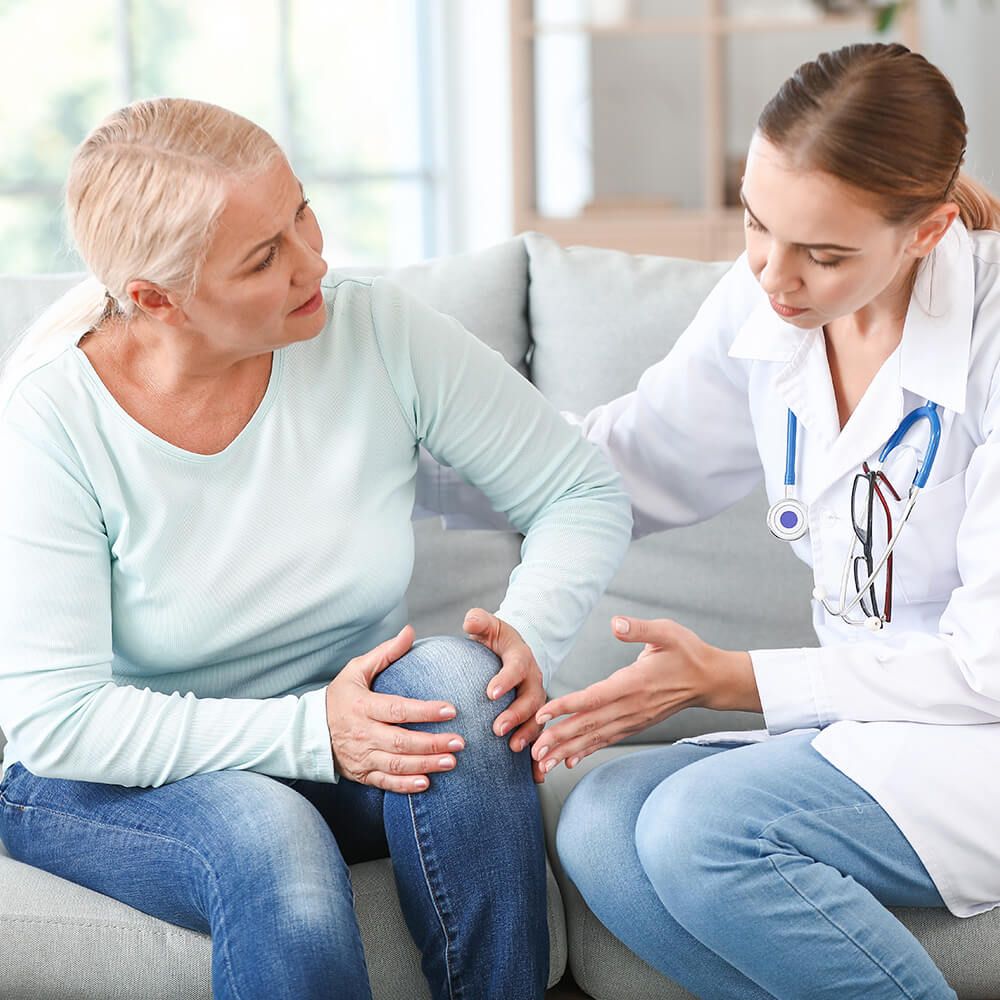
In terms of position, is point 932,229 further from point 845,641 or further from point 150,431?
point 150,431

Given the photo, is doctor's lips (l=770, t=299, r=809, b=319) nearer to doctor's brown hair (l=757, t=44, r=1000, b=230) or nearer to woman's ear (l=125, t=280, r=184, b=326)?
doctor's brown hair (l=757, t=44, r=1000, b=230)

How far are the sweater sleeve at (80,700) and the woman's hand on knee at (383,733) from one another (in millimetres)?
19

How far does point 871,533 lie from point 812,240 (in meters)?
0.29

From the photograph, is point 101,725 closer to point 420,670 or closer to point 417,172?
point 420,670

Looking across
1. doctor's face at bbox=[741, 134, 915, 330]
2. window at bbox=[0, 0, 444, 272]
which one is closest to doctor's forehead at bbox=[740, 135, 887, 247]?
doctor's face at bbox=[741, 134, 915, 330]

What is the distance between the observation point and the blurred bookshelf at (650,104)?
4.05 meters

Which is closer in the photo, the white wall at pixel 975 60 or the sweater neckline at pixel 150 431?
the sweater neckline at pixel 150 431

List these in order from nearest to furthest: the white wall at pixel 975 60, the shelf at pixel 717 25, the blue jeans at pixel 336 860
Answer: the blue jeans at pixel 336 860
the shelf at pixel 717 25
the white wall at pixel 975 60

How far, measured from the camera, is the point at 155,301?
1299 millimetres

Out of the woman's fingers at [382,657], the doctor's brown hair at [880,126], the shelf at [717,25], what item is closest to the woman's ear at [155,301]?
the woman's fingers at [382,657]

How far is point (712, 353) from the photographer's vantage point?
1.47 meters

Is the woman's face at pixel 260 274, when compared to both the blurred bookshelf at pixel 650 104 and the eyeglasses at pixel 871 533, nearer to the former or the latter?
the eyeglasses at pixel 871 533

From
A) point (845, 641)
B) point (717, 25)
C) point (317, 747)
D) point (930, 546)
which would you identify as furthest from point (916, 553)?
point (717, 25)

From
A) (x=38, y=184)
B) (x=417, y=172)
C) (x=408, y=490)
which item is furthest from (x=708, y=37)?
(x=408, y=490)
